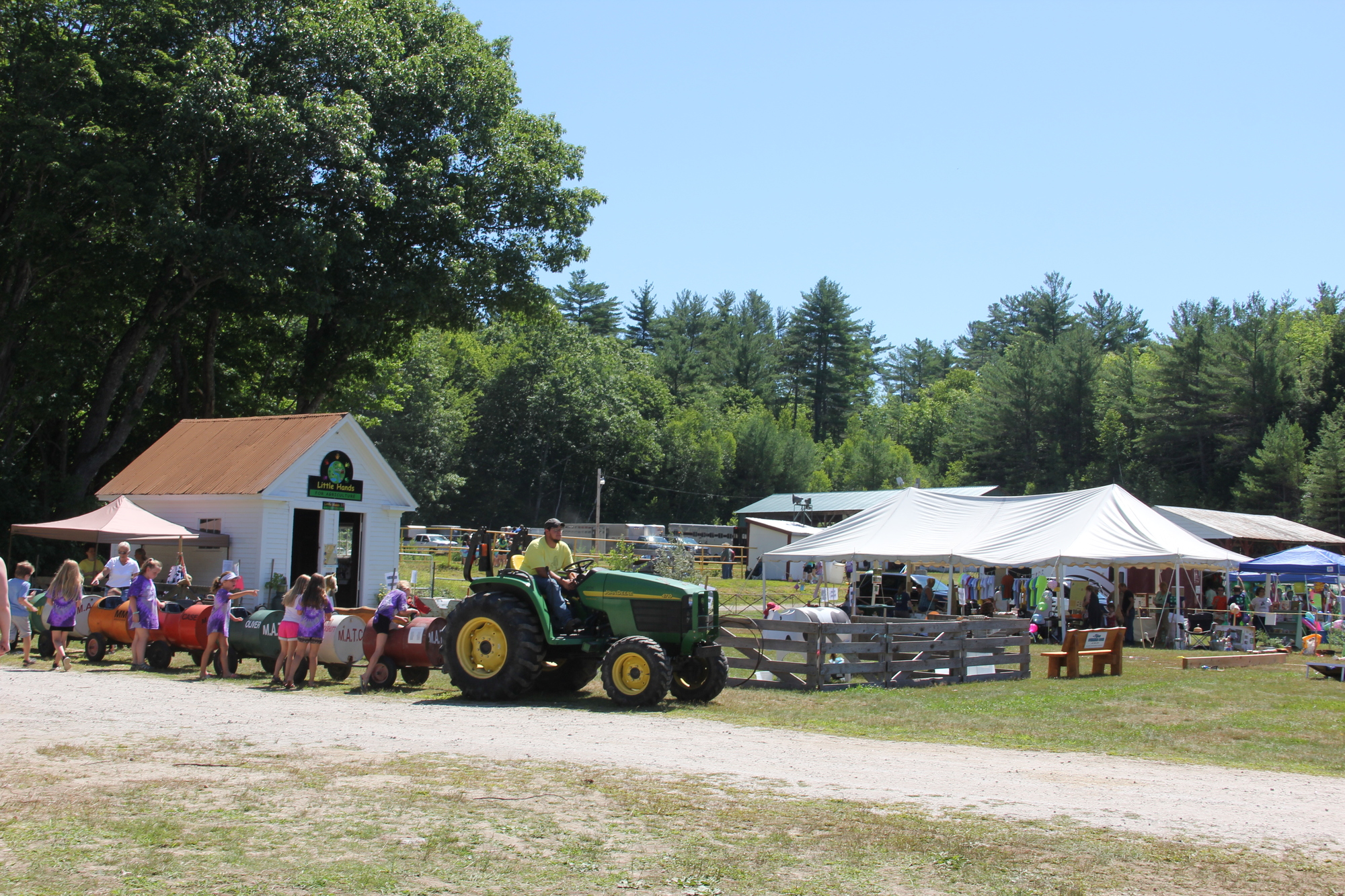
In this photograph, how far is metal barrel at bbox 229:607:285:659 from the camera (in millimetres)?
14547

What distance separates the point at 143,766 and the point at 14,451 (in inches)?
1145

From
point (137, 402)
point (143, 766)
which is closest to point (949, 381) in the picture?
point (137, 402)

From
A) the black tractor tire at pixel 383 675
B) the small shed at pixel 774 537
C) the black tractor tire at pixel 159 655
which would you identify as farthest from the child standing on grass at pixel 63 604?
the small shed at pixel 774 537

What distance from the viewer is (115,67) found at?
88.9 feet

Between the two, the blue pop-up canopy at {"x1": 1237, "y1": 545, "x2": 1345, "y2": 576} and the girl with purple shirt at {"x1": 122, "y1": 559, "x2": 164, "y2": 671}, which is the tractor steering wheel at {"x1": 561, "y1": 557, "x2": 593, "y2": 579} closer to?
the girl with purple shirt at {"x1": 122, "y1": 559, "x2": 164, "y2": 671}

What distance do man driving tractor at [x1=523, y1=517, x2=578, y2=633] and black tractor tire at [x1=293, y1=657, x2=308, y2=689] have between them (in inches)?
140

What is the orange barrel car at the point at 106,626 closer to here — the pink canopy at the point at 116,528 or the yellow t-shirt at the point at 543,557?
the pink canopy at the point at 116,528

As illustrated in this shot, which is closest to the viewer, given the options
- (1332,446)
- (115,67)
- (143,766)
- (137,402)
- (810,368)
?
(143,766)

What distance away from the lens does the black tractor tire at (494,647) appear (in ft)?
39.8

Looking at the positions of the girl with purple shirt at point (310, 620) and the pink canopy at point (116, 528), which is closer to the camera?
the girl with purple shirt at point (310, 620)

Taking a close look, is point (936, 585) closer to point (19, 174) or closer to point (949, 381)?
point (19, 174)

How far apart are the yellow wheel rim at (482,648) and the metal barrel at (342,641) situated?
2462 mm

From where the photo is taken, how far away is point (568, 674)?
13.3m

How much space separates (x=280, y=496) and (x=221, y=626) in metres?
9.00
